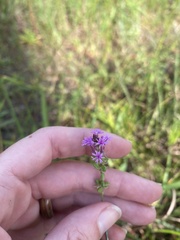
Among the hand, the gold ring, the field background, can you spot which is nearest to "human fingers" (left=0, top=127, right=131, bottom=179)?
the hand

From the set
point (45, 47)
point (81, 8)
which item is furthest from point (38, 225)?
point (81, 8)

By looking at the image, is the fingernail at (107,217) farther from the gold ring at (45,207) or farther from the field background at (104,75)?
the field background at (104,75)

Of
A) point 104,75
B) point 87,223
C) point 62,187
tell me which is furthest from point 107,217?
point 104,75

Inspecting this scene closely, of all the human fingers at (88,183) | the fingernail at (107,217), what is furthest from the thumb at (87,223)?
the human fingers at (88,183)

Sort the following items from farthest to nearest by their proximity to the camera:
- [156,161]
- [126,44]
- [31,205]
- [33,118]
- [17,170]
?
[126,44] → [33,118] → [156,161] → [31,205] → [17,170]

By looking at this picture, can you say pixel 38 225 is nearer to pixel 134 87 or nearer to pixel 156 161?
pixel 156 161

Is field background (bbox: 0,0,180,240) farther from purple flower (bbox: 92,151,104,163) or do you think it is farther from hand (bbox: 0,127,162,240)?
purple flower (bbox: 92,151,104,163)
